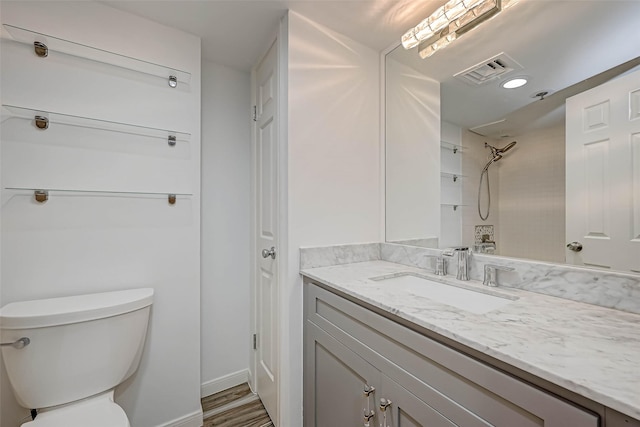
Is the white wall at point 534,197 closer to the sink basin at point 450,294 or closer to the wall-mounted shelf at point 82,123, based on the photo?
the sink basin at point 450,294

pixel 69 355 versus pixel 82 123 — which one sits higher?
pixel 82 123

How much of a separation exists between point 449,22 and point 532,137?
596 mm

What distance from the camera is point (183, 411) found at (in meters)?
1.41

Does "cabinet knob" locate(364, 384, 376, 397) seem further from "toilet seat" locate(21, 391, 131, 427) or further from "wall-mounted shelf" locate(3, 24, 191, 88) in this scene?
"wall-mounted shelf" locate(3, 24, 191, 88)

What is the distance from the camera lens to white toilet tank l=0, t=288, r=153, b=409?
3.09 feet

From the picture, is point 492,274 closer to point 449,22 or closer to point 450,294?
point 450,294

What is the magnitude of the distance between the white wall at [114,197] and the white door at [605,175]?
1642 millimetres

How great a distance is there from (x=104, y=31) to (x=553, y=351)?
2.00 meters

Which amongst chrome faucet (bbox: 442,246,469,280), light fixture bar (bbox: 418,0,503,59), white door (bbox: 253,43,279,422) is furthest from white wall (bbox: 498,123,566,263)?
white door (bbox: 253,43,279,422)

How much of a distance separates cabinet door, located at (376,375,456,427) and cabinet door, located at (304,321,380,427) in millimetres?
52

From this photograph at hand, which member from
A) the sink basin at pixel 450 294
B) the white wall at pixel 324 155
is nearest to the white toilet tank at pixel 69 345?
the white wall at pixel 324 155

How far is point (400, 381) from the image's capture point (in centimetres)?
77

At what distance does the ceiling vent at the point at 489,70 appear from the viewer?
1076 millimetres

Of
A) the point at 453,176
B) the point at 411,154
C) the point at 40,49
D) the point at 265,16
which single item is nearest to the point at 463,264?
the point at 453,176
